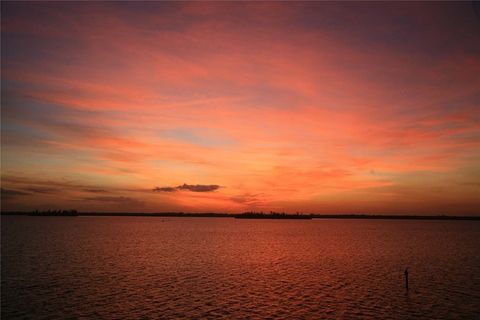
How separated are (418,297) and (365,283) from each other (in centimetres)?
853

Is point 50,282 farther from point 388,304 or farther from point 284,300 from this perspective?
point 388,304

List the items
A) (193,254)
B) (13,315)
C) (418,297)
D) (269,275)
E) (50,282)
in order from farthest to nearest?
(193,254)
(269,275)
(50,282)
(418,297)
(13,315)

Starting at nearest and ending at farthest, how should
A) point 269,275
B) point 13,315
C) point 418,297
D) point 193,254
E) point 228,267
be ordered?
point 13,315, point 418,297, point 269,275, point 228,267, point 193,254

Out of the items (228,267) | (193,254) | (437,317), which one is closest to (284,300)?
(437,317)

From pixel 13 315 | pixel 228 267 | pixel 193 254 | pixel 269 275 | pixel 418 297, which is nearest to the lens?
pixel 13 315

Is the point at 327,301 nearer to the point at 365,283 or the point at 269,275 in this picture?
the point at 365,283

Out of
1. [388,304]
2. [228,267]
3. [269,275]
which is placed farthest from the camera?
[228,267]

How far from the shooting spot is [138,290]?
4356 centimetres

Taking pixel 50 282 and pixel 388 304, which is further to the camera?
pixel 50 282

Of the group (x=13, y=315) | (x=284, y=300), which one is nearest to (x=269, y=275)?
(x=284, y=300)

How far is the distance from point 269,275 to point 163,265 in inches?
774

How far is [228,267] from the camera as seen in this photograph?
63062 millimetres

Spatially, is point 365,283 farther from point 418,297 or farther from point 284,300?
point 284,300

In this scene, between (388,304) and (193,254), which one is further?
(193,254)
